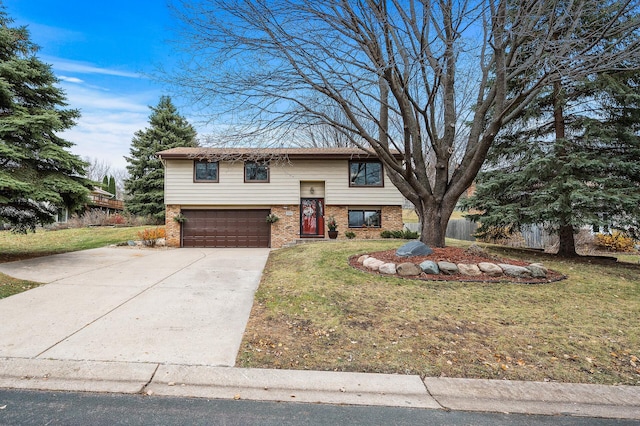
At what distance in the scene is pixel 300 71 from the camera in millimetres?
6844

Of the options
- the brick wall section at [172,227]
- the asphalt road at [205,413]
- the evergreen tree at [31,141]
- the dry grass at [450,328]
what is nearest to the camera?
the asphalt road at [205,413]

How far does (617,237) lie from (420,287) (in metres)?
14.6

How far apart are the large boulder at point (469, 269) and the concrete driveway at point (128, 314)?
4.14 m

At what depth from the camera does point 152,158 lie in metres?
23.0

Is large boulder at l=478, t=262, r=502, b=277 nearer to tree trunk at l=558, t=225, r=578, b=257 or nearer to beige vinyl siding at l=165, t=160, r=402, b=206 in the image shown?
tree trunk at l=558, t=225, r=578, b=257

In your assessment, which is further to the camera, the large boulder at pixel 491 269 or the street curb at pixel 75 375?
the large boulder at pixel 491 269

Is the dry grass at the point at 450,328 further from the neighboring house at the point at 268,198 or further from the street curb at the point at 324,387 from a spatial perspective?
the neighboring house at the point at 268,198

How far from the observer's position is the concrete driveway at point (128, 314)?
3236 millimetres

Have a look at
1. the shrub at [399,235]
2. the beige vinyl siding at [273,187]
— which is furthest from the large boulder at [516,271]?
the beige vinyl siding at [273,187]

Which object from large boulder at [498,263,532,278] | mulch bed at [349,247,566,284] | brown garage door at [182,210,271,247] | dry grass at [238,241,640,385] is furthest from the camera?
brown garage door at [182,210,271,247]

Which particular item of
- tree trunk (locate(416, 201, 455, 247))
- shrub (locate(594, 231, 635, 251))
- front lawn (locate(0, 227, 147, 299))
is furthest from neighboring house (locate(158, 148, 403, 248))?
shrub (locate(594, 231, 635, 251))

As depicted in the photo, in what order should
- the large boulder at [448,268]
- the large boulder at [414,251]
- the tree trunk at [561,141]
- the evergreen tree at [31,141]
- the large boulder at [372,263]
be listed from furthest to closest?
1. the tree trunk at [561,141]
2. the evergreen tree at [31,141]
3. the large boulder at [414,251]
4. the large boulder at [372,263]
5. the large boulder at [448,268]

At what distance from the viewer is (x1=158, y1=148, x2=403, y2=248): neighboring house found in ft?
46.8

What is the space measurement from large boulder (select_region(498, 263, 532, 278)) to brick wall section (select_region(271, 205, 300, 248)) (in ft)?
31.0
